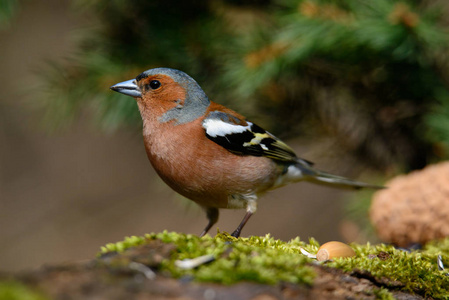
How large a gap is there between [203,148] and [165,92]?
1.64ft

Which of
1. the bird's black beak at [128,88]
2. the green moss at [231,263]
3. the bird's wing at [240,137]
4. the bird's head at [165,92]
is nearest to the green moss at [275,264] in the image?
the green moss at [231,263]

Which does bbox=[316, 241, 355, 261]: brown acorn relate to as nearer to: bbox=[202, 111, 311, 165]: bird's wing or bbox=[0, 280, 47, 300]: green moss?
bbox=[202, 111, 311, 165]: bird's wing

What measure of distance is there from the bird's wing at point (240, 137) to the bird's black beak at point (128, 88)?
444mm

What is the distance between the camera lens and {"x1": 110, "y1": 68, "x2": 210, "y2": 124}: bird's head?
2787 millimetres

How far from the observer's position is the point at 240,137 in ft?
9.17

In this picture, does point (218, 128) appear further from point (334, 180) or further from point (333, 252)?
point (334, 180)

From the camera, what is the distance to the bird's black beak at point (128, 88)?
2.78m

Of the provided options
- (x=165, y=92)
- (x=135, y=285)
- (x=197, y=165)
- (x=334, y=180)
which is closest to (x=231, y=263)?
(x=135, y=285)

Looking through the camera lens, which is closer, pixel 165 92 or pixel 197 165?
pixel 197 165

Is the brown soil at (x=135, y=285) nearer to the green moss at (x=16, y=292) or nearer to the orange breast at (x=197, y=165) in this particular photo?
the green moss at (x=16, y=292)

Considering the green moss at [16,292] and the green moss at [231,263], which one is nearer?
the green moss at [16,292]

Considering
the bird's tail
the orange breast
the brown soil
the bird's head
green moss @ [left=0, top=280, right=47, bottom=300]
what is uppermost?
the bird's tail

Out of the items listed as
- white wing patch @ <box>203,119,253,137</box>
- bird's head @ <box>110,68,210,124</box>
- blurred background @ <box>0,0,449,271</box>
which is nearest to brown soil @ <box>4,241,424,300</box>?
white wing patch @ <box>203,119,253,137</box>

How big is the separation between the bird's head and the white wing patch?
10cm
